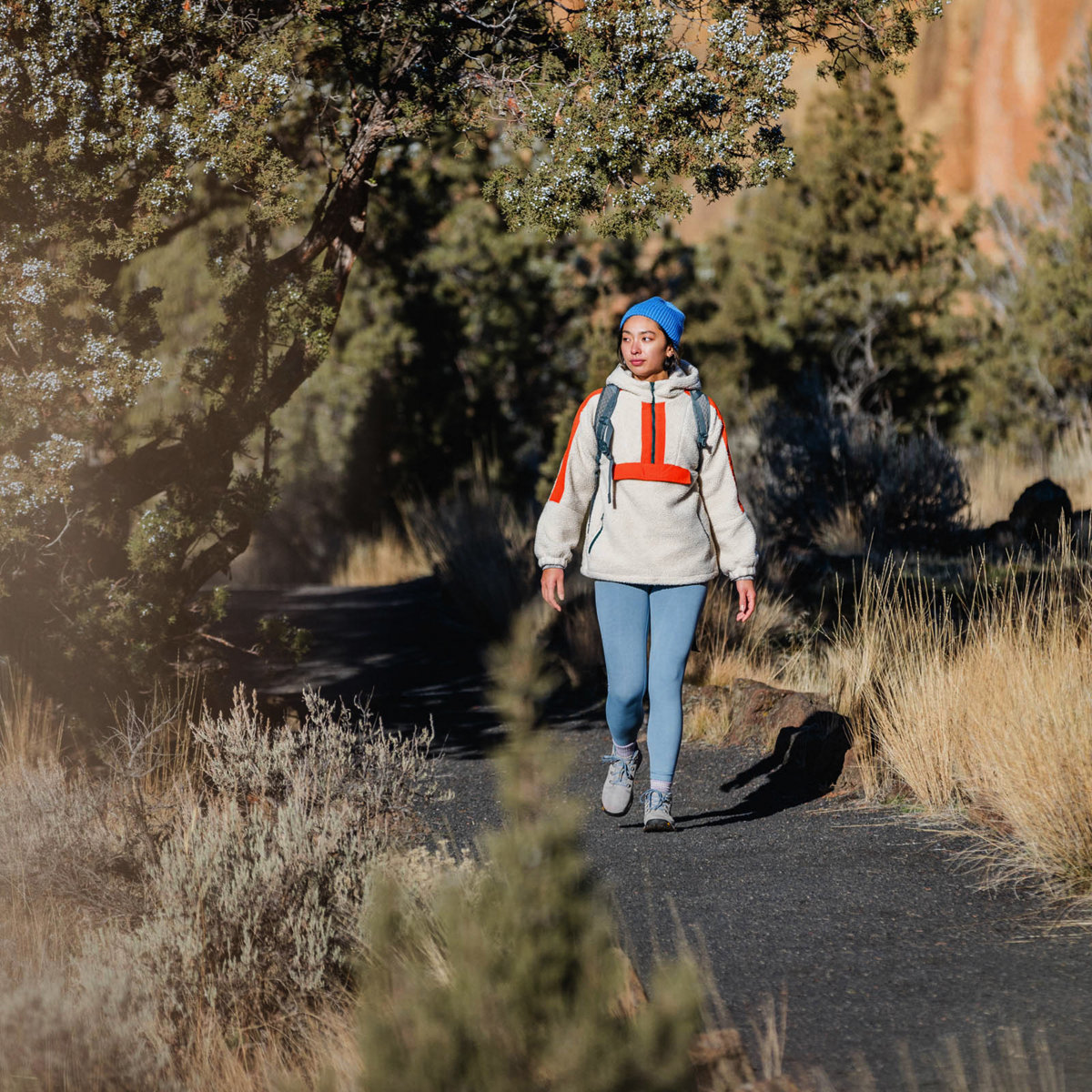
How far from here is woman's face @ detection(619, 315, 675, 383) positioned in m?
4.92

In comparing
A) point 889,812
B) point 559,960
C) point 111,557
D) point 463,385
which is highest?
point 463,385

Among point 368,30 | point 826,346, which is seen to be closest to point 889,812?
point 368,30

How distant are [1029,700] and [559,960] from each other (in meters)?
2.70

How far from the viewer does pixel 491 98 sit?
19.1 ft

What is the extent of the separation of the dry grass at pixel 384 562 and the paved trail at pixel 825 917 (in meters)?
8.15

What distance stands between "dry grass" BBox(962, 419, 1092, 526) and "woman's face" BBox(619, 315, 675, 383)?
885 centimetres

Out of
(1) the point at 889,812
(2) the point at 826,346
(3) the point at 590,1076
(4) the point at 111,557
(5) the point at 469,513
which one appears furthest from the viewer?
(2) the point at 826,346

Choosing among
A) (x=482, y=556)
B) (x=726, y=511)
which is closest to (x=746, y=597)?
(x=726, y=511)

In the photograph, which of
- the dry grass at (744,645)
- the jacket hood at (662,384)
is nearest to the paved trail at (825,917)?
the dry grass at (744,645)

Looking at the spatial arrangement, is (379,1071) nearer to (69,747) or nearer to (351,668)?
(69,747)

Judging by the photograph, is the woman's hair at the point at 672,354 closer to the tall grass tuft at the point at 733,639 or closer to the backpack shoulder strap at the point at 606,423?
the backpack shoulder strap at the point at 606,423

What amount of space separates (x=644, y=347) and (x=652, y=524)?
0.64 meters

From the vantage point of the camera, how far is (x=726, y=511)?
5.05 metres

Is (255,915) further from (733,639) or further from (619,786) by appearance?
(733,639)
